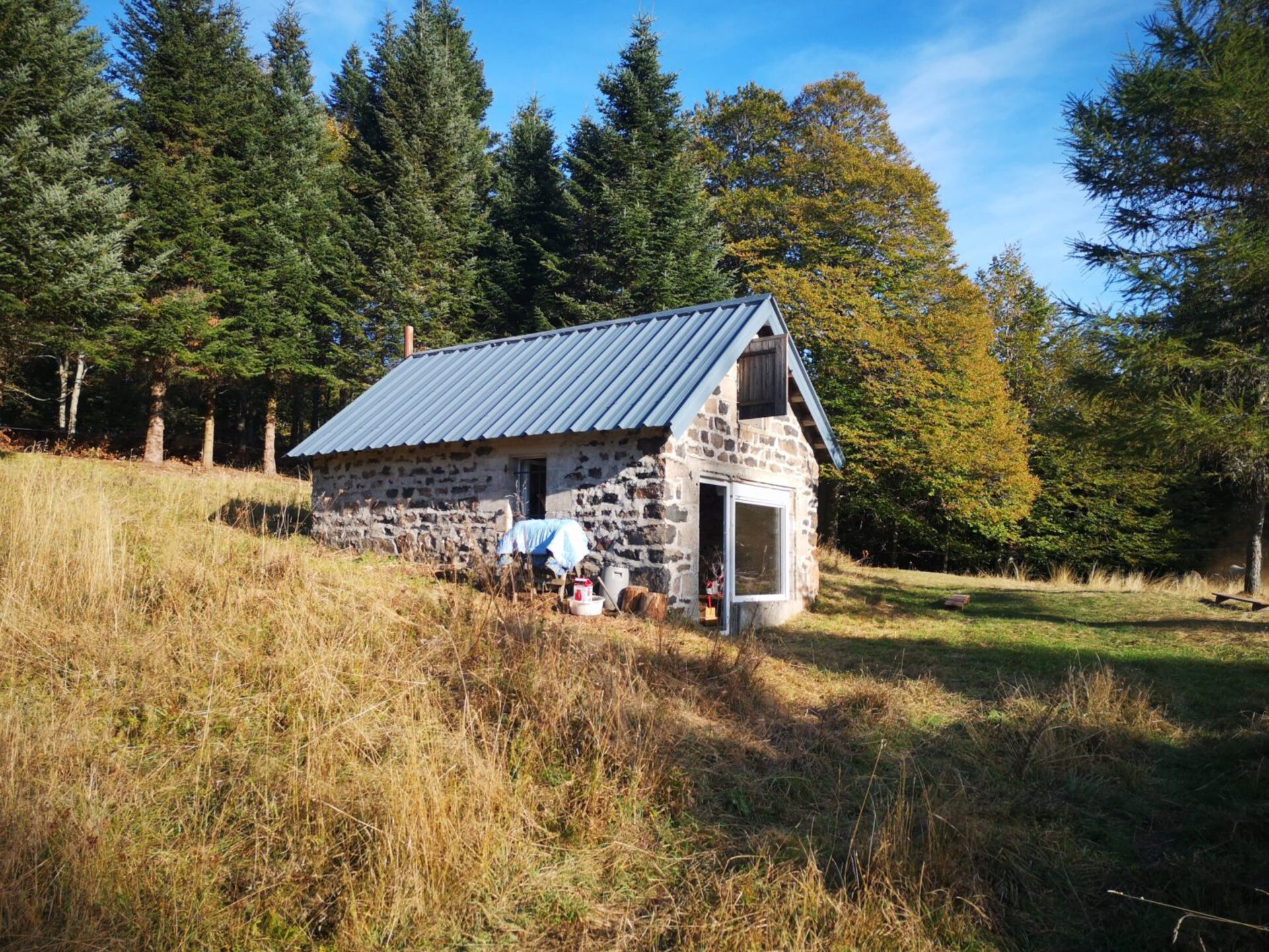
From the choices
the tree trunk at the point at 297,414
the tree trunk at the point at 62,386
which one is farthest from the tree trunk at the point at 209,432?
the tree trunk at the point at 297,414

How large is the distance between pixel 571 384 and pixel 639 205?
11.8 m

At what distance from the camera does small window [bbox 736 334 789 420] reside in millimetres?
10758

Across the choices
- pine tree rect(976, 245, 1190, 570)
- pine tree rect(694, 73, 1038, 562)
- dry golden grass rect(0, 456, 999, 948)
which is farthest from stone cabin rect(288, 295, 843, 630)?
pine tree rect(976, 245, 1190, 570)

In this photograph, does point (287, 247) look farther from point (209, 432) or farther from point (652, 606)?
point (652, 606)

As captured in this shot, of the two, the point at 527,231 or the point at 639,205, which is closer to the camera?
the point at 639,205

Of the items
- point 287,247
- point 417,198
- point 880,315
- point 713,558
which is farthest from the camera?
point 417,198

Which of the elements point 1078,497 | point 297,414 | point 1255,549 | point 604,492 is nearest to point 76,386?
point 297,414

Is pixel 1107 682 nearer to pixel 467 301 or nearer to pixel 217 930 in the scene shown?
pixel 217 930

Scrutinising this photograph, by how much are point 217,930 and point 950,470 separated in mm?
19241

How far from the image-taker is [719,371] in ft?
32.9

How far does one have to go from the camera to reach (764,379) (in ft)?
35.9

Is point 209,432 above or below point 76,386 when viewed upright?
below

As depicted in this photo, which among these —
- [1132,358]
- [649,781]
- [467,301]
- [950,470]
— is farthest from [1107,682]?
[467,301]

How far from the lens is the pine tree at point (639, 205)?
2125cm
